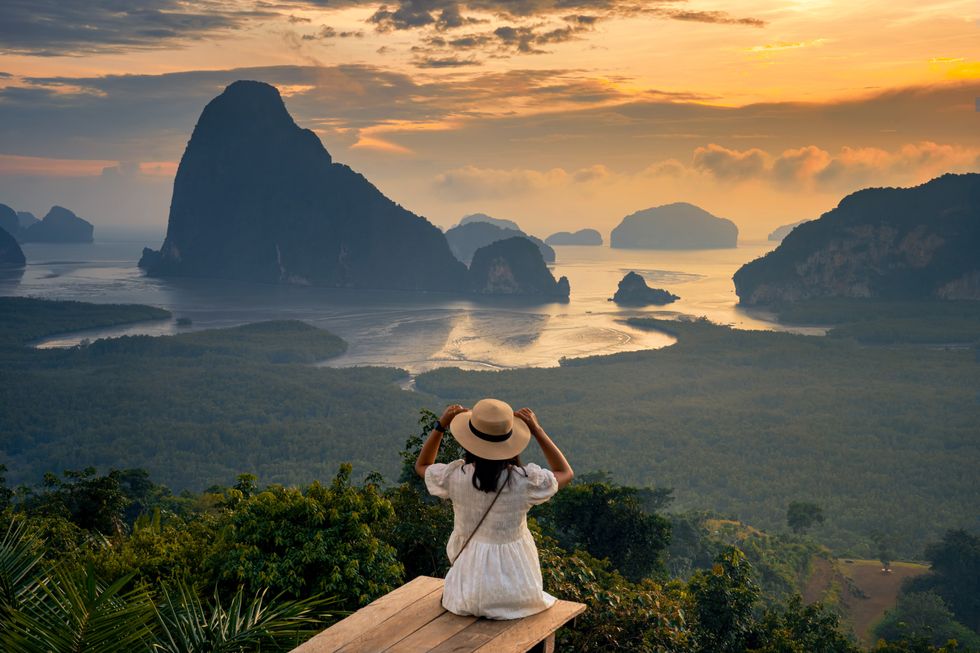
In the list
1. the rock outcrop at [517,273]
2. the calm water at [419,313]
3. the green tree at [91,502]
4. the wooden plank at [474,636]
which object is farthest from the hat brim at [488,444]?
the rock outcrop at [517,273]

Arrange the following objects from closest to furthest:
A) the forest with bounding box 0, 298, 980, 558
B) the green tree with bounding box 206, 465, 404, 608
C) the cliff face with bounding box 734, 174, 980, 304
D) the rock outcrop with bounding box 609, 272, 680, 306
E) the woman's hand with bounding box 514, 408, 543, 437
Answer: the woman's hand with bounding box 514, 408, 543, 437 → the green tree with bounding box 206, 465, 404, 608 → the forest with bounding box 0, 298, 980, 558 → the cliff face with bounding box 734, 174, 980, 304 → the rock outcrop with bounding box 609, 272, 680, 306

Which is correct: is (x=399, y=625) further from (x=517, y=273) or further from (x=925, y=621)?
(x=517, y=273)

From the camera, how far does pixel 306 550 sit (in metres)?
7.00

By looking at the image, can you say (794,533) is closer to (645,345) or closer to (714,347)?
(714,347)

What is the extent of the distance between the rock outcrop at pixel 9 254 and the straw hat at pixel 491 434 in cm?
16486

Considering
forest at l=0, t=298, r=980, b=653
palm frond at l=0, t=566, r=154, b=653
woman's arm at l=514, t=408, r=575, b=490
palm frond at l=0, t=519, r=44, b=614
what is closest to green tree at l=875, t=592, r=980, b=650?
forest at l=0, t=298, r=980, b=653

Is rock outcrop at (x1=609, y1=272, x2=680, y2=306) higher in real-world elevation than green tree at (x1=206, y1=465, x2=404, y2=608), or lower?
lower

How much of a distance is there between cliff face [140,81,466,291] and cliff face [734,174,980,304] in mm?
51906

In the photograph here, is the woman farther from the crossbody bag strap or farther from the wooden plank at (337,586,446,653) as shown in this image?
the wooden plank at (337,586,446,653)

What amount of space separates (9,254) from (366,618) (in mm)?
168177

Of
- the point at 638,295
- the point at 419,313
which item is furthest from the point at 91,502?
the point at 638,295

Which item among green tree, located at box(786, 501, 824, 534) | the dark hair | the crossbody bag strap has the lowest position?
green tree, located at box(786, 501, 824, 534)

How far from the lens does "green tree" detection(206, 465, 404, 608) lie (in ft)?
22.6

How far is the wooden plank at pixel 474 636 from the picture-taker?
375cm
